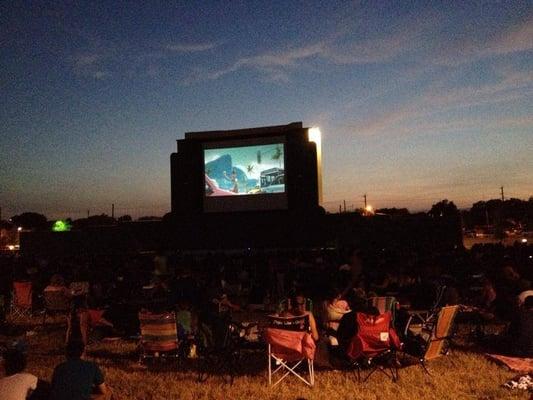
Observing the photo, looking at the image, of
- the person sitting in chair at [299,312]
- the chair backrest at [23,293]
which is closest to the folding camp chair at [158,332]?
the person sitting in chair at [299,312]

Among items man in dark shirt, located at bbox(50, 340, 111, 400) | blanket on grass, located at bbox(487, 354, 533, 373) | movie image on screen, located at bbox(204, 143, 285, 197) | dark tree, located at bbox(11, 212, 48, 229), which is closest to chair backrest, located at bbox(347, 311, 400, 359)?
blanket on grass, located at bbox(487, 354, 533, 373)

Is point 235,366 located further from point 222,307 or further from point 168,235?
point 168,235

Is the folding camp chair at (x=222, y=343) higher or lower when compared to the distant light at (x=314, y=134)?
lower

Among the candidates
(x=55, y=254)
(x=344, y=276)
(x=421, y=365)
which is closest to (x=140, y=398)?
(x=421, y=365)

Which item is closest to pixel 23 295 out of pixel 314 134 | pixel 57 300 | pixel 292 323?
pixel 57 300

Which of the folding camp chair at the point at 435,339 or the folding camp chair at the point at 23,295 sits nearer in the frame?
the folding camp chair at the point at 435,339

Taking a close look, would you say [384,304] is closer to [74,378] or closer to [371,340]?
[371,340]

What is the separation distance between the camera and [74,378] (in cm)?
367

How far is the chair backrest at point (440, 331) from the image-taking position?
5902 millimetres

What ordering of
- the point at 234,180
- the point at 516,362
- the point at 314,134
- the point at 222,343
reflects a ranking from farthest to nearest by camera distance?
the point at 314,134 → the point at 234,180 → the point at 516,362 → the point at 222,343

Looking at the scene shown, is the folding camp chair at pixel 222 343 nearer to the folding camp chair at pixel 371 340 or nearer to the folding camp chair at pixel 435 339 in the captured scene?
the folding camp chair at pixel 371 340

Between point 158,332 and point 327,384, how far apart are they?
2.21 meters

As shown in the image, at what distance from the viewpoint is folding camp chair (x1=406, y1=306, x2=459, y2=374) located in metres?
5.91

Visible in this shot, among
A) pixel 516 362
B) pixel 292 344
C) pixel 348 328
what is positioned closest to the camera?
pixel 292 344
